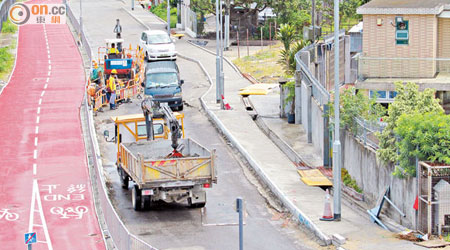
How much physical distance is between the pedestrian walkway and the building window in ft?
18.8

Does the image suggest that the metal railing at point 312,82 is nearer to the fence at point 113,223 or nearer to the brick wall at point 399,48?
the brick wall at point 399,48

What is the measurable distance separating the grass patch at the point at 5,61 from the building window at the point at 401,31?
29.4 m

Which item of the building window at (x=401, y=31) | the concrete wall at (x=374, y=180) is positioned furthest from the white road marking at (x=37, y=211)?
the building window at (x=401, y=31)

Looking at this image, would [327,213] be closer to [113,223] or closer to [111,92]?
[113,223]

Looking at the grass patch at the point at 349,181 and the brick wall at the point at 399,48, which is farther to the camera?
the brick wall at the point at 399,48

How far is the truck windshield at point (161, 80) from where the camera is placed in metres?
48.9

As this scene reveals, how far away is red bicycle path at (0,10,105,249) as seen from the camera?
1167 inches

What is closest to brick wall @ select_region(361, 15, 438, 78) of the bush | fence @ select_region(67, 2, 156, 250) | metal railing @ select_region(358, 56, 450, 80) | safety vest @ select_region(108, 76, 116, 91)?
metal railing @ select_region(358, 56, 450, 80)

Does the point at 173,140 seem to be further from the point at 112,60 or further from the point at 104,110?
the point at 112,60

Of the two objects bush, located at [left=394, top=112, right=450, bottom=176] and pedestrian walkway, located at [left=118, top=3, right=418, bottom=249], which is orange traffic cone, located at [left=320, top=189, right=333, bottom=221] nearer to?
pedestrian walkway, located at [left=118, top=3, right=418, bottom=249]

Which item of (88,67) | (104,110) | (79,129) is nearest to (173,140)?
(79,129)

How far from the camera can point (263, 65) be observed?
196 ft

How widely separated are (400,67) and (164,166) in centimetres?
1322

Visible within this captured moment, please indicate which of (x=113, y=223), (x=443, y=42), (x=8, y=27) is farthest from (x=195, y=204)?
(x=8, y=27)
